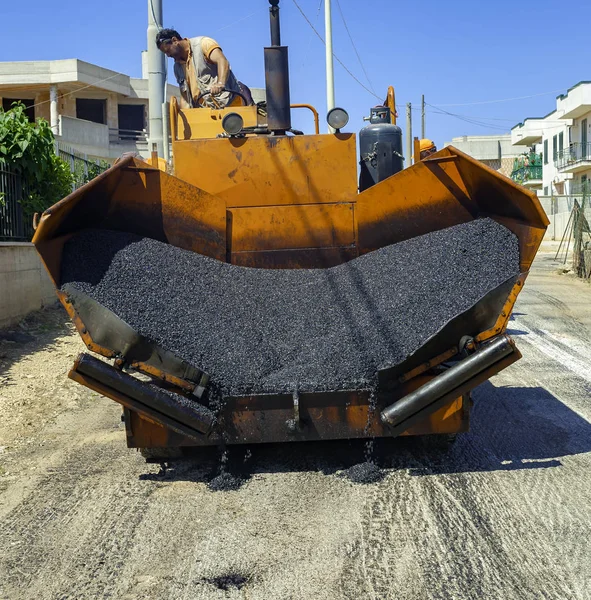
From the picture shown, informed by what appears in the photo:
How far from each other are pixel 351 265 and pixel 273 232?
0.63 m

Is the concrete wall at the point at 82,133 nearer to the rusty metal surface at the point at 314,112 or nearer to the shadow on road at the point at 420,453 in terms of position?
the rusty metal surface at the point at 314,112

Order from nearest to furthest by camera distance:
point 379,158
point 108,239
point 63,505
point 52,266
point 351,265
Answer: point 63,505 → point 52,266 → point 108,239 → point 351,265 → point 379,158

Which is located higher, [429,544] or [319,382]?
[319,382]

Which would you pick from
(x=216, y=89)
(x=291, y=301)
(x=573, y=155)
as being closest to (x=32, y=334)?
(x=216, y=89)

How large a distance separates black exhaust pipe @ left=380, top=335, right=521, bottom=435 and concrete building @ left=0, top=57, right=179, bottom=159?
26403 millimetres

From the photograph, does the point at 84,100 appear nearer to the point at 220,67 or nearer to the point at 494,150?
the point at 220,67

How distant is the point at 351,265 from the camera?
5676mm

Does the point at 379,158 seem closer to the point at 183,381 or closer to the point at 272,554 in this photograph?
the point at 183,381

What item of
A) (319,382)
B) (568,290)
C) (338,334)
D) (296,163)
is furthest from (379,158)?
(568,290)

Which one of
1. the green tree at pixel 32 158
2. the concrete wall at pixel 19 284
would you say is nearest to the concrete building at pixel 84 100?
the green tree at pixel 32 158

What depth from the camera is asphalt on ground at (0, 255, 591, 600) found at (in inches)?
124

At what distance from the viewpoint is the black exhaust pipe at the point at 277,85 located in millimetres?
6133

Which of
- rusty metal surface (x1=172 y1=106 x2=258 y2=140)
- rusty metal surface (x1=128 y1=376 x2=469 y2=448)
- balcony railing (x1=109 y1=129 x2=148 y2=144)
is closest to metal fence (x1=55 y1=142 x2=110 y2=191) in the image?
rusty metal surface (x1=172 y1=106 x2=258 y2=140)

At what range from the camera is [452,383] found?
418cm
